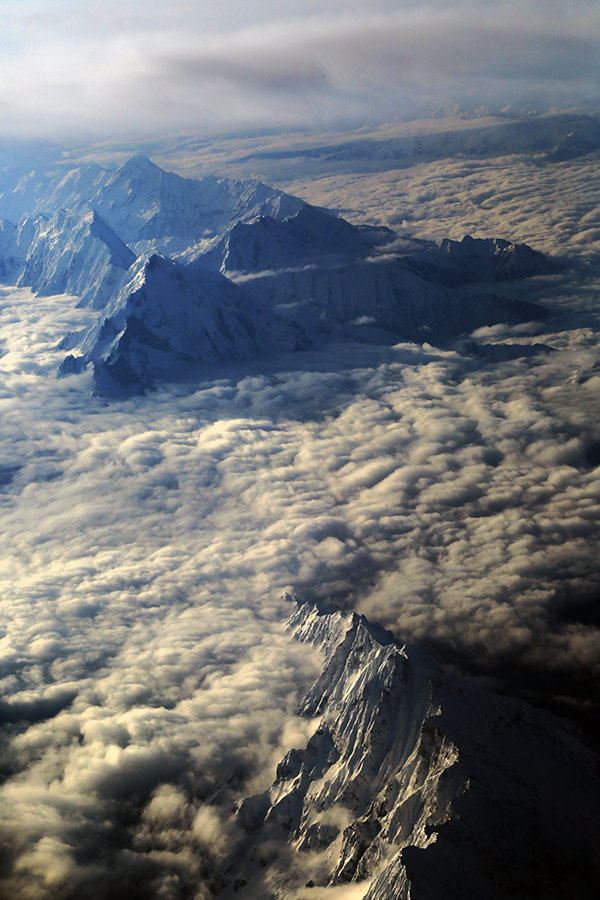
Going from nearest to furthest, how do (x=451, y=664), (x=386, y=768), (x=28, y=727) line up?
(x=386, y=768) < (x=28, y=727) < (x=451, y=664)

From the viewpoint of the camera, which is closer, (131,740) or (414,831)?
(414,831)

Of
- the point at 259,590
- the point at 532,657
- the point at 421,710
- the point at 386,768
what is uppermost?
the point at 421,710

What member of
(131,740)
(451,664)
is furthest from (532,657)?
(131,740)

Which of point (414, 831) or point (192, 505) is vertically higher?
point (414, 831)

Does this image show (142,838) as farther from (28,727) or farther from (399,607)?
(399,607)

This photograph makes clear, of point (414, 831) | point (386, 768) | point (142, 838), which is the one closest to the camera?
point (414, 831)

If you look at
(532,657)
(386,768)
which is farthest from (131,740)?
(532,657)

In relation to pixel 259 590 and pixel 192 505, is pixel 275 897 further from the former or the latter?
pixel 192 505
